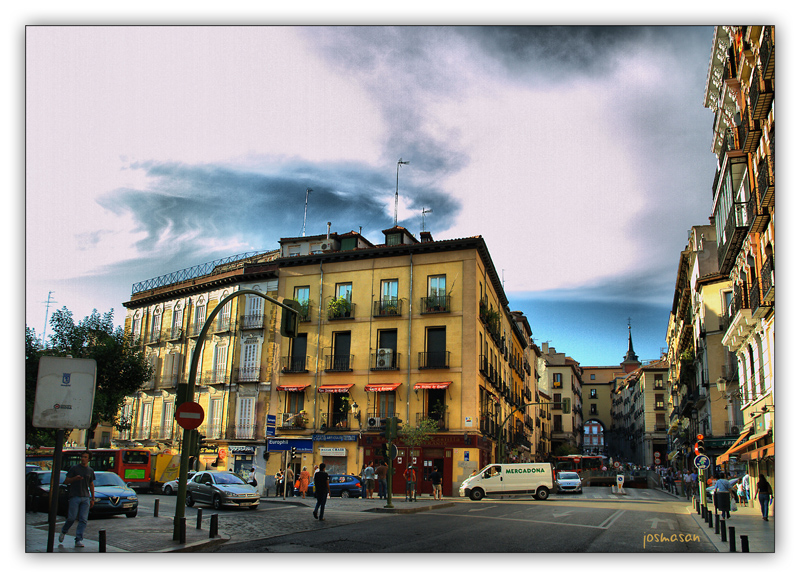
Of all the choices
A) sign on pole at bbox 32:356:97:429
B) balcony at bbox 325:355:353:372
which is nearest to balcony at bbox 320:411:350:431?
balcony at bbox 325:355:353:372

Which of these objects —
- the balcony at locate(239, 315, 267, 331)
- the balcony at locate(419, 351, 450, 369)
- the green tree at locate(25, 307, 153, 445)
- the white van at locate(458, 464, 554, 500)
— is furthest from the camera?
the balcony at locate(239, 315, 267, 331)

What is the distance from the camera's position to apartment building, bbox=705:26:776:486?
570 inches

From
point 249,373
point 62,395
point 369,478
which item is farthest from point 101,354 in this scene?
point 249,373

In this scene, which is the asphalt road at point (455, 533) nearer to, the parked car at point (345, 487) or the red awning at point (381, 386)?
the parked car at point (345, 487)

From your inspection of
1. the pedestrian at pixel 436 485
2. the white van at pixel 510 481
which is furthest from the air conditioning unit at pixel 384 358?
the white van at pixel 510 481

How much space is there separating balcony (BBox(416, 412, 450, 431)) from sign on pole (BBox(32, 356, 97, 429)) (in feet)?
76.8

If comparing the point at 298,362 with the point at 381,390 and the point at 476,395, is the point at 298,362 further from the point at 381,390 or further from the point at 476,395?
the point at 476,395

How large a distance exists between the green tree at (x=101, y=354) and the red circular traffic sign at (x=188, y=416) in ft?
8.59

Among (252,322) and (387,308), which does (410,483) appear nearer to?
(387,308)

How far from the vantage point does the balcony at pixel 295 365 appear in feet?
112

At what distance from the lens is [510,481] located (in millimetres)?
28172

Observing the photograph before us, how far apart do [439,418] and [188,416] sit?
22.0m

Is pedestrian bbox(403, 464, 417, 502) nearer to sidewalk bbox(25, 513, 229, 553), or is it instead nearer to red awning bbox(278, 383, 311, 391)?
red awning bbox(278, 383, 311, 391)
